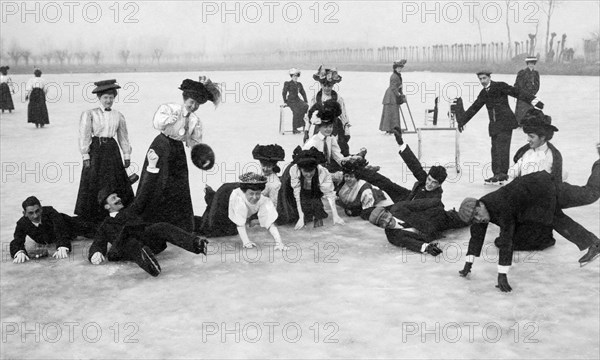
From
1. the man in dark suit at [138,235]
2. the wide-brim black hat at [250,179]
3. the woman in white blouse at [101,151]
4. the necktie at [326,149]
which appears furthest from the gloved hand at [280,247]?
the woman in white blouse at [101,151]

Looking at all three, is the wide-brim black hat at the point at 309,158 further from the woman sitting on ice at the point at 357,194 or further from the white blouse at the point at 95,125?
the white blouse at the point at 95,125

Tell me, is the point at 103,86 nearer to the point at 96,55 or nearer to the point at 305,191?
the point at 305,191

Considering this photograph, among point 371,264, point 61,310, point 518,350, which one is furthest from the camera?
point 371,264

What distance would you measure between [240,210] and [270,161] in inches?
26.5

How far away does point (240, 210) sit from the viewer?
4688mm

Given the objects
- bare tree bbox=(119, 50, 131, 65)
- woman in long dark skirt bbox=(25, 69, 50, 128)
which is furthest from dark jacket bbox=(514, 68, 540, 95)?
bare tree bbox=(119, 50, 131, 65)

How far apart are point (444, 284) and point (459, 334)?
28.5 inches

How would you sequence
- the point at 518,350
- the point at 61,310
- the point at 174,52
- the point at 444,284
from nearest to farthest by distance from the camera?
1. the point at 518,350
2. the point at 61,310
3. the point at 444,284
4. the point at 174,52

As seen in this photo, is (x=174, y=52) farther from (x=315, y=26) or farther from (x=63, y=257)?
(x=63, y=257)

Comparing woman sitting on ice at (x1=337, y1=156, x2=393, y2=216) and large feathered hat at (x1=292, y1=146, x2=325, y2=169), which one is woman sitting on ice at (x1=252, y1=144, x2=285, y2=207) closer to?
large feathered hat at (x1=292, y1=146, x2=325, y2=169)

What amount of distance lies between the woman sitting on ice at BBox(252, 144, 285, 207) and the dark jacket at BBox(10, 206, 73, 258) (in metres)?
1.60

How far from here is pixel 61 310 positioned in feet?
12.0

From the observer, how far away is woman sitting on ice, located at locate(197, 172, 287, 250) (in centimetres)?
464

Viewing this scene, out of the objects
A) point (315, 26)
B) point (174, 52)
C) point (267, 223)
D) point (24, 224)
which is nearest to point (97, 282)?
point (24, 224)
